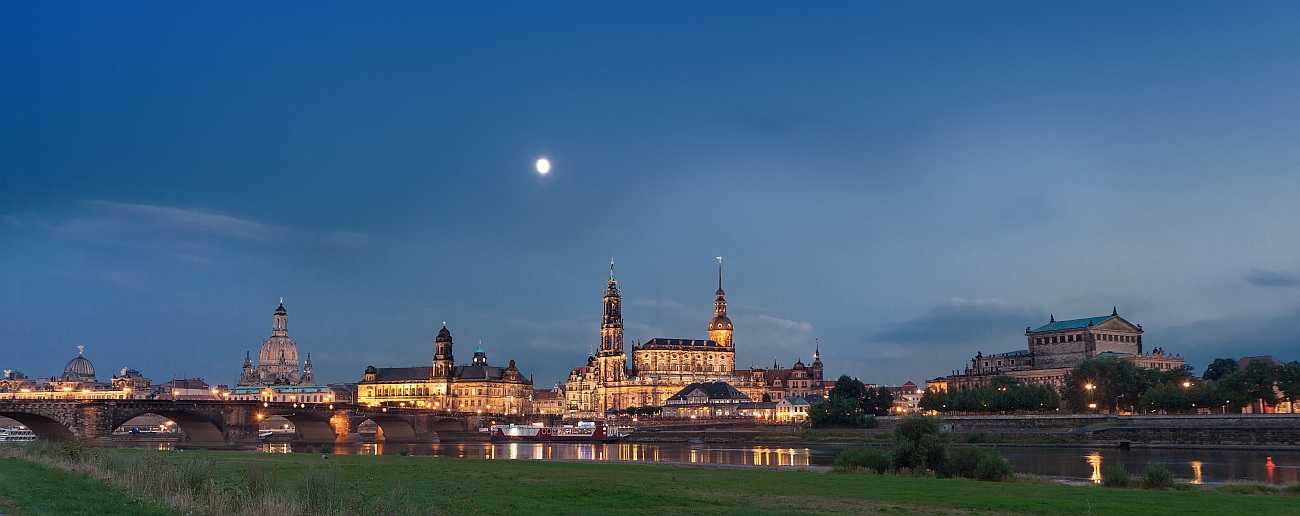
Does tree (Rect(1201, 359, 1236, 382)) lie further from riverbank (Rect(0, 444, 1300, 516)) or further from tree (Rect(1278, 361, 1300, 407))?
riverbank (Rect(0, 444, 1300, 516))

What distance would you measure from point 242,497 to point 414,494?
9.14m

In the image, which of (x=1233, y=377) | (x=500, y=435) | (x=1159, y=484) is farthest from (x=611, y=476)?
(x=500, y=435)

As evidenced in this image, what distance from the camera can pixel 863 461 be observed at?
48.8 meters

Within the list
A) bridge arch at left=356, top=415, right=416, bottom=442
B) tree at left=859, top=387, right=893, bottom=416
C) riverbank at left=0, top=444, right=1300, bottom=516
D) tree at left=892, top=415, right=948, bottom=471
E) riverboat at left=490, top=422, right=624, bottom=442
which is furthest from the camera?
tree at left=859, top=387, right=893, bottom=416

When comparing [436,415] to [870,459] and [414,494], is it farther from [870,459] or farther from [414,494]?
[414,494]

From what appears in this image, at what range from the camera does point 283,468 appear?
43.1 meters

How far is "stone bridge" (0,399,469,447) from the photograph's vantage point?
91688 millimetres

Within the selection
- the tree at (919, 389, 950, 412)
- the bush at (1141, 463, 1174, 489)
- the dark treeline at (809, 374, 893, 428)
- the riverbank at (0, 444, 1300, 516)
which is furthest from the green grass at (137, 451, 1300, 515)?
the tree at (919, 389, 950, 412)

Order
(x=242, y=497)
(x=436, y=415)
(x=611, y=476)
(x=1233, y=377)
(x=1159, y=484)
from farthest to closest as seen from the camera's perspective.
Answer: (x=436, y=415) → (x=1233, y=377) → (x=611, y=476) → (x=1159, y=484) → (x=242, y=497)

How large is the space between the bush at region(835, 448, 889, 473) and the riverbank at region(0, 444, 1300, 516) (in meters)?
4.36

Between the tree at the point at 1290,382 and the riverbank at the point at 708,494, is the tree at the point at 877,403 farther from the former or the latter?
the riverbank at the point at 708,494

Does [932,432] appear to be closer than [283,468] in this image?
No

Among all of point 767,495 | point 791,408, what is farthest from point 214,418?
point 791,408

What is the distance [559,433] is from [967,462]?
359ft
